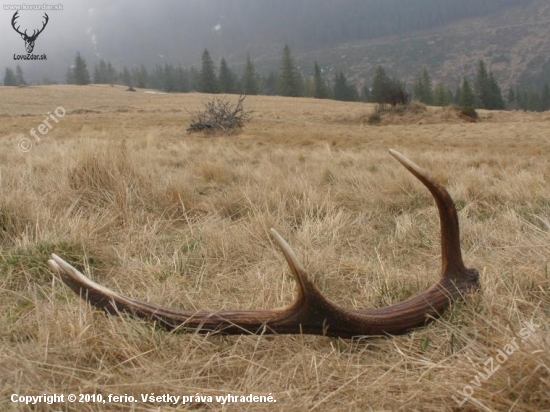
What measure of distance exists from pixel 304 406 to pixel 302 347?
0.63ft

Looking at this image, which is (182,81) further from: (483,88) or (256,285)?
(256,285)

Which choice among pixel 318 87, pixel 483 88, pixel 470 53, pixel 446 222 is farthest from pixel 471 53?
pixel 446 222

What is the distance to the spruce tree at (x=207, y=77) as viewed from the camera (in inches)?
2418

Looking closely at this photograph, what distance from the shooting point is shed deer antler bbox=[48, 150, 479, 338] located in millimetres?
1362

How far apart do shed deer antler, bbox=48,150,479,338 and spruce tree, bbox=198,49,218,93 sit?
62.8 meters

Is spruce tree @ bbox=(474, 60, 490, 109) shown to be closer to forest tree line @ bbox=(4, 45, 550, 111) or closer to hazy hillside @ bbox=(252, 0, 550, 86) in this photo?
forest tree line @ bbox=(4, 45, 550, 111)

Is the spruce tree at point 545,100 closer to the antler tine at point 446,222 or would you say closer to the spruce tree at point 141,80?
the spruce tree at point 141,80

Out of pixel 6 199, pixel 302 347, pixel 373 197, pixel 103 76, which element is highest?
pixel 103 76

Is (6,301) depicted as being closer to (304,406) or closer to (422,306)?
(304,406)

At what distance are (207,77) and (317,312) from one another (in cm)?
6333

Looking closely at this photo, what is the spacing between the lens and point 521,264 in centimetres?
192

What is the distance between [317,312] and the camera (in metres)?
1.34

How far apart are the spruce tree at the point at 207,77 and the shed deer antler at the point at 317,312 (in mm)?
62836

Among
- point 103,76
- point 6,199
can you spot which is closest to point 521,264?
point 6,199
